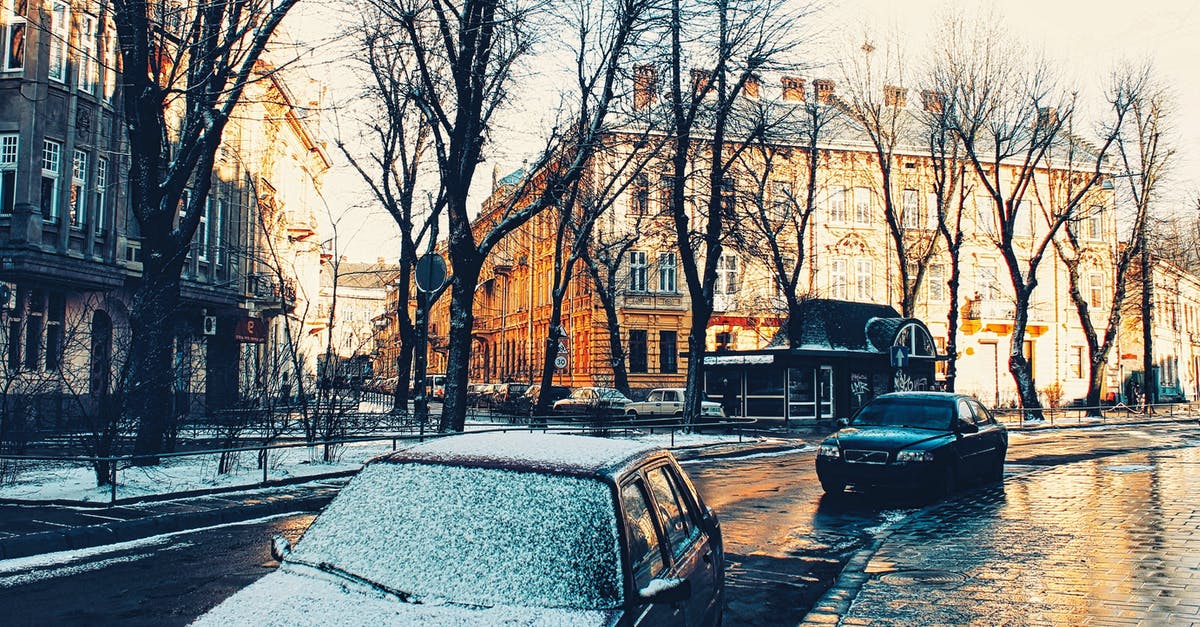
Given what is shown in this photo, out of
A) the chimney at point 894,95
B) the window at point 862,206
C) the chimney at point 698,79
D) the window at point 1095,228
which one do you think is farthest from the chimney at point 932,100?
the window at point 1095,228

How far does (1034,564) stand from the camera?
8820 millimetres

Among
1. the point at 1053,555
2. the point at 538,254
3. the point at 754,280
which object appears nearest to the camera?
the point at 1053,555

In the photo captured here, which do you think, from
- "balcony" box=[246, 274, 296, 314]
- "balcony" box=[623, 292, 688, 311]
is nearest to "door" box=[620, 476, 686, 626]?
"balcony" box=[246, 274, 296, 314]

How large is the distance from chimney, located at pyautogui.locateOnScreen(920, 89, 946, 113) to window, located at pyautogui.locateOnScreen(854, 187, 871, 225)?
1664 cm

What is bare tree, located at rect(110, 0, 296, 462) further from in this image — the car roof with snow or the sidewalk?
A: the car roof with snow

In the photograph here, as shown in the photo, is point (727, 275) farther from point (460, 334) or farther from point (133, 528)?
point (133, 528)

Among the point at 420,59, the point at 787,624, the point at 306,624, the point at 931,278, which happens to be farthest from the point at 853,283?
the point at 306,624

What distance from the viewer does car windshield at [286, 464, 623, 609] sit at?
388cm

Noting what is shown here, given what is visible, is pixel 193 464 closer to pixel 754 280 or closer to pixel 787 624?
pixel 787 624

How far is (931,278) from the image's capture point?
5709 cm

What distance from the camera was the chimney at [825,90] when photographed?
37909 mm

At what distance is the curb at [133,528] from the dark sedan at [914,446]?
7.39 meters

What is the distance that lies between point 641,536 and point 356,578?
1.30 m

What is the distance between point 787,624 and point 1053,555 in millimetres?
3626
